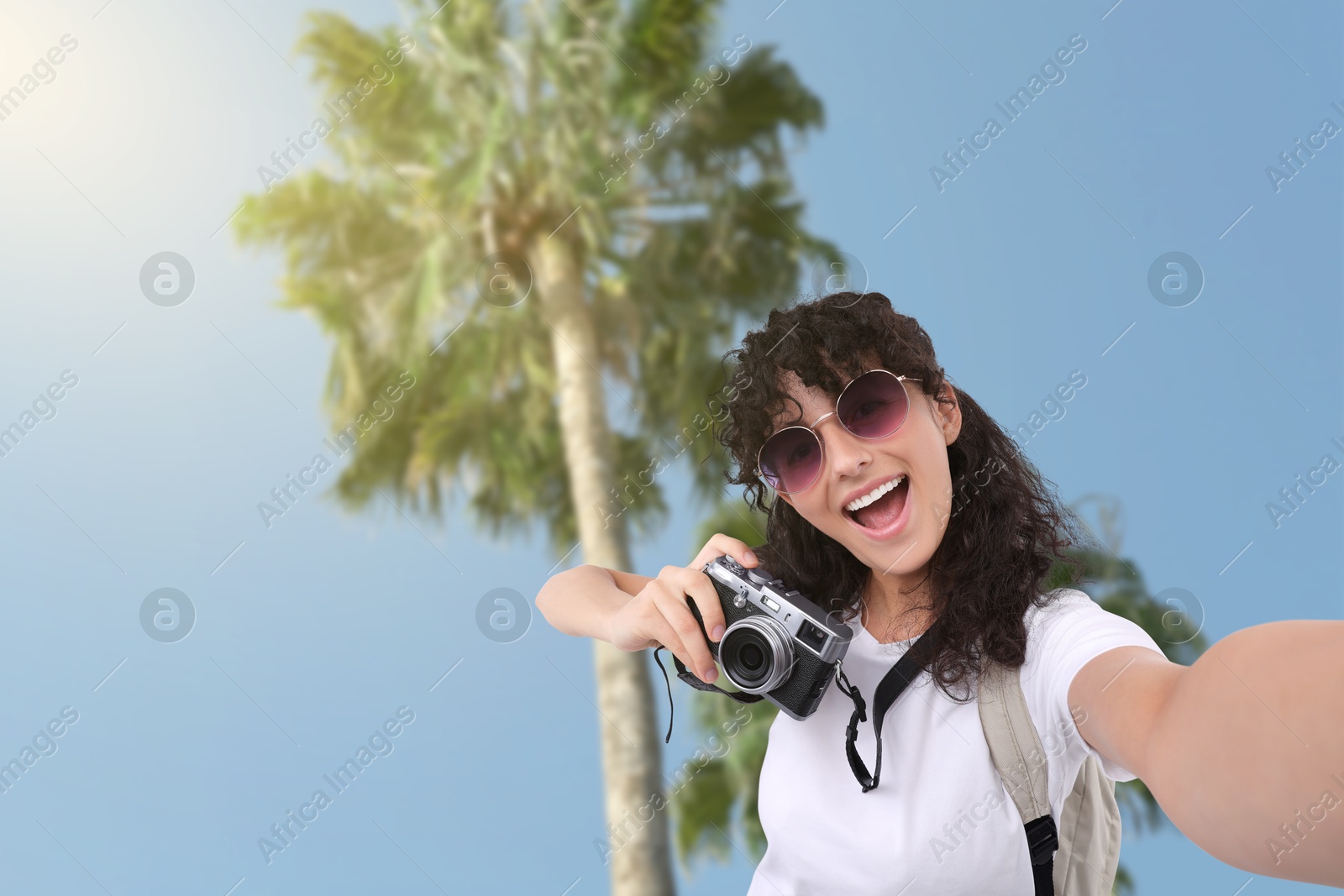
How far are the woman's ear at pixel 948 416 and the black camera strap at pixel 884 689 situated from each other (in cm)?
36

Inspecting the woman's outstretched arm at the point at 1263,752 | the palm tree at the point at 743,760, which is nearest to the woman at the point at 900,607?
the woman's outstretched arm at the point at 1263,752

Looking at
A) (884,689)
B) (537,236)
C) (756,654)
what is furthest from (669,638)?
(537,236)

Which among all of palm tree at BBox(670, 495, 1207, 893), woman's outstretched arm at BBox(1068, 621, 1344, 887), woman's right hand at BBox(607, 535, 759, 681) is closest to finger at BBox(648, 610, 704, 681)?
woman's right hand at BBox(607, 535, 759, 681)

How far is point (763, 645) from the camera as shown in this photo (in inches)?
55.3

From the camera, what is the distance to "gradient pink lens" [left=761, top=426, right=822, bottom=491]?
60.0 inches

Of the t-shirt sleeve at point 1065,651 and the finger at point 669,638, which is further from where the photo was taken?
the finger at point 669,638

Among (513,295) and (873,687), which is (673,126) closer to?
(513,295)

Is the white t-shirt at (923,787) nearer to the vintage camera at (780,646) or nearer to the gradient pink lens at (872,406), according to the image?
the vintage camera at (780,646)

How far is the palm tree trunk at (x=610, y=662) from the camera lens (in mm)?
5996

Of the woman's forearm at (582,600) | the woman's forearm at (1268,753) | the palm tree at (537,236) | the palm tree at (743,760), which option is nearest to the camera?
the woman's forearm at (1268,753)

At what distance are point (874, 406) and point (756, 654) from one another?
0.45m

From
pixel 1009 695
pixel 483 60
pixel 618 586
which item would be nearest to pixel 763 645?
pixel 1009 695

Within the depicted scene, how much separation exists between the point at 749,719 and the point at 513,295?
3.92m

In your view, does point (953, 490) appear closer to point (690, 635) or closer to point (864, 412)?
point (864, 412)
